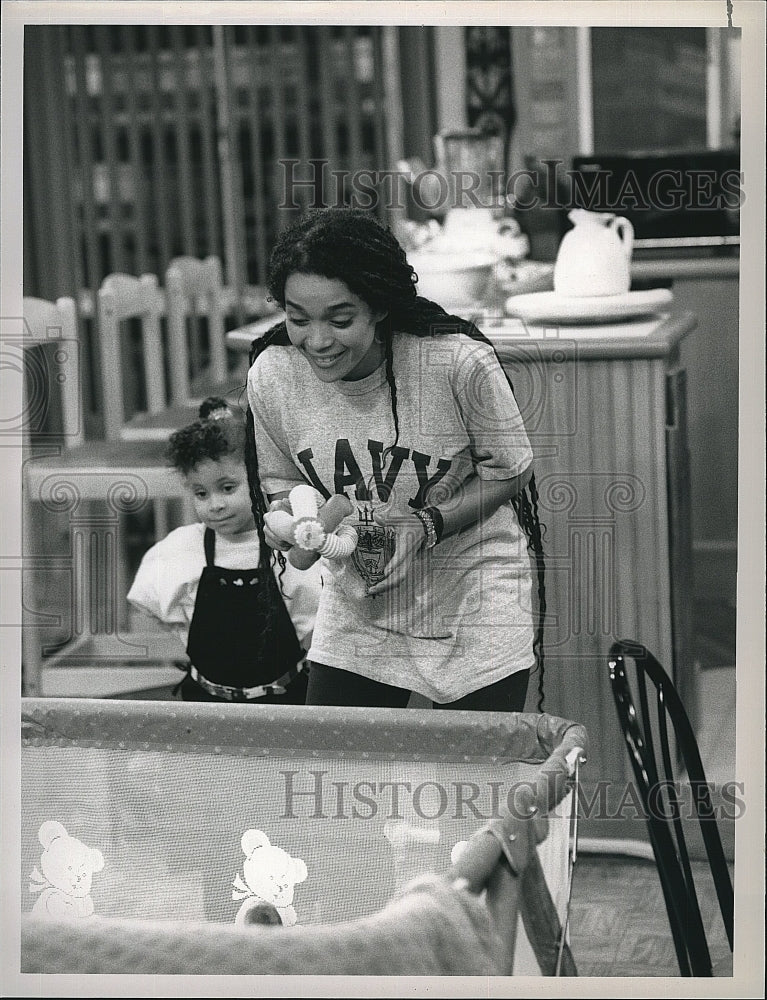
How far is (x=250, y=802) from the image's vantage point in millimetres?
1557

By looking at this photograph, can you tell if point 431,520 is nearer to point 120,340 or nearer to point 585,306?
point 585,306

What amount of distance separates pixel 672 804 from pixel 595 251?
779mm

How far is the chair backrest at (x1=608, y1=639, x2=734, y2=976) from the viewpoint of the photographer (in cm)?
133

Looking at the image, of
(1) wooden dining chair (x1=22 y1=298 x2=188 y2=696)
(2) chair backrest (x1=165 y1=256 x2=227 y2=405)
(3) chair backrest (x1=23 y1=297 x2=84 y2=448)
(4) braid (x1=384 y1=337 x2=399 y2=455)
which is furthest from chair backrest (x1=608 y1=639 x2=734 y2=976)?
(2) chair backrest (x1=165 y1=256 x2=227 y2=405)

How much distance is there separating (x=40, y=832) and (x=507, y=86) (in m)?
3.26

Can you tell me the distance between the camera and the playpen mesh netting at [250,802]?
1.51 meters

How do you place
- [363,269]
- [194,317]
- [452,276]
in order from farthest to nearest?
[194,317] < [452,276] < [363,269]

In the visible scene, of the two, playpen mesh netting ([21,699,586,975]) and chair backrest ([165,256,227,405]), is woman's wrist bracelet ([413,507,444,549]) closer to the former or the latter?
playpen mesh netting ([21,699,586,975])

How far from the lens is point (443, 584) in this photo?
160 centimetres

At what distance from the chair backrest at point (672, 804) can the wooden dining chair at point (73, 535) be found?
0.61 metres

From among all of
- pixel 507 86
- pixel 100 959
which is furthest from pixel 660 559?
pixel 507 86

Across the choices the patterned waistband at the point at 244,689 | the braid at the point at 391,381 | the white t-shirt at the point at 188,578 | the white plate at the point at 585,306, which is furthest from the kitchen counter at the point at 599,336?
the patterned waistband at the point at 244,689

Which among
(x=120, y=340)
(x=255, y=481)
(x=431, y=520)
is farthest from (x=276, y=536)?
(x=120, y=340)

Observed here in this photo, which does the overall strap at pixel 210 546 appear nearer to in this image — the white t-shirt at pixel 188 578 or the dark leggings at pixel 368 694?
the white t-shirt at pixel 188 578
